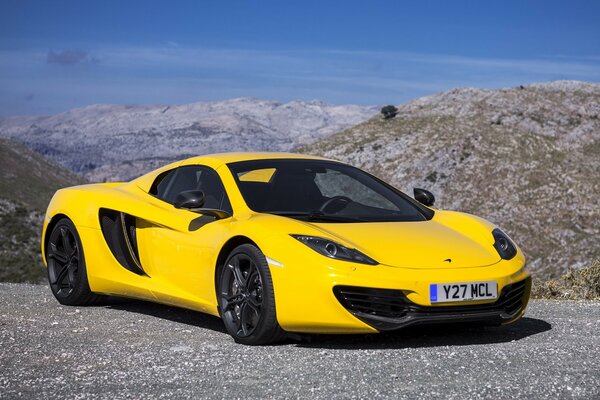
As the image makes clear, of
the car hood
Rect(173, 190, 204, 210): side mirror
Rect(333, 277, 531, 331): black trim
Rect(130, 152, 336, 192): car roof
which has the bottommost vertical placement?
Rect(333, 277, 531, 331): black trim

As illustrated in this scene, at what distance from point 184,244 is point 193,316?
1.06 meters

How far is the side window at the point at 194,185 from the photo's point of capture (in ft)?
23.1

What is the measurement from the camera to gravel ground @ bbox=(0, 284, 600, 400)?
4727mm

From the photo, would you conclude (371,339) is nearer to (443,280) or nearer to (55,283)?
(443,280)

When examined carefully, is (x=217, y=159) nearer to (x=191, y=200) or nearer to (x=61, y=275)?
(x=191, y=200)

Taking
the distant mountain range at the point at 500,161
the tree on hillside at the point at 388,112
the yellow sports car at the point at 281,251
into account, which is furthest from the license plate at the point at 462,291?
the tree on hillside at the point at 388,112

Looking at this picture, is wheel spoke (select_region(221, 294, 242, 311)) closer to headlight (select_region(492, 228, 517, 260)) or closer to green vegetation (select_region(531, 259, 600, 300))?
headlight (select_region(492, 228, 517, 260))

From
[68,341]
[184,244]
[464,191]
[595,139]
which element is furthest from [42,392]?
[595,139]

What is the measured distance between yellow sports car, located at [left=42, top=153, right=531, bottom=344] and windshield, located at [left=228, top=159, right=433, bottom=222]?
14 millimetres

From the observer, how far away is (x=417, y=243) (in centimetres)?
629

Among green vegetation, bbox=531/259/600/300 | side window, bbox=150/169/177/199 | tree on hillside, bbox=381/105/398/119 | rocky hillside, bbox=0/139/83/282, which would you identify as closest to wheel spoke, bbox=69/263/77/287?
side window, bbox=150/169/177/199

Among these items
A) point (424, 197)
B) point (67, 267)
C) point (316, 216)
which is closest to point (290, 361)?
point (316, 216)

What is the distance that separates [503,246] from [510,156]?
2080 inches

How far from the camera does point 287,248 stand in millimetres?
5945
